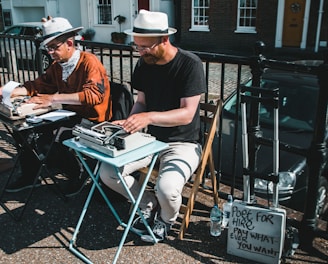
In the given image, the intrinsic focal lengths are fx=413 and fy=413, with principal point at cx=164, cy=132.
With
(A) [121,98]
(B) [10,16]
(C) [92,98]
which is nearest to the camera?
(C) [92,98]

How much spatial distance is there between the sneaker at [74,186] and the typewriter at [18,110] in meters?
0.83

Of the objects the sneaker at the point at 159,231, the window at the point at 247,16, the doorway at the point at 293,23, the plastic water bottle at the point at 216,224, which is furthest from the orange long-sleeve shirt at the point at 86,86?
the window at the point at 247,16

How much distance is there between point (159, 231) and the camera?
10.9ft

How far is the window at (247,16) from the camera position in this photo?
18422 millimetres

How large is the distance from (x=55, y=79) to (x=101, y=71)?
594 mm

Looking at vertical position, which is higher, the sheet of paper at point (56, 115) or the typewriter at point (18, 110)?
the typewriter at point (18, 110)

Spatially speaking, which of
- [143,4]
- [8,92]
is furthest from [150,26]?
[143,4]

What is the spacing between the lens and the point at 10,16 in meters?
27.3

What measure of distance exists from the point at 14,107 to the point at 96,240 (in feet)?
4.44

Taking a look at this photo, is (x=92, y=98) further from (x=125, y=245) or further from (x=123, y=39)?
(x=123, y=39)

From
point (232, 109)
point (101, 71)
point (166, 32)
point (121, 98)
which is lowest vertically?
point (232, 109)

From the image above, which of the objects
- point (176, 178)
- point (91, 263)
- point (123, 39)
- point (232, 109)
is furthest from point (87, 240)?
point (123, 39)

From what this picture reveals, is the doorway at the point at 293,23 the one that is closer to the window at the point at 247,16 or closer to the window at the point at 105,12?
the window at the point at 247,16

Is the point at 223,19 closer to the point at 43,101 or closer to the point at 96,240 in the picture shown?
the point at 43,101
